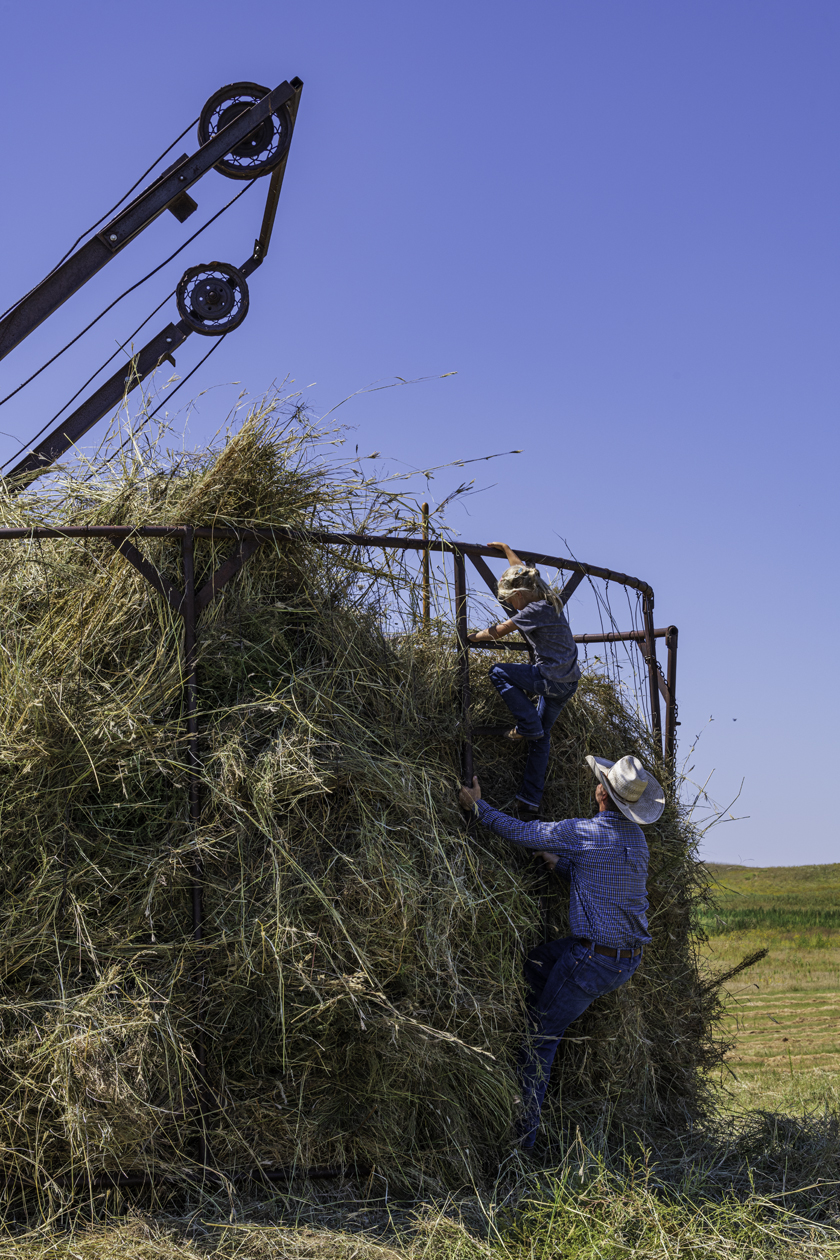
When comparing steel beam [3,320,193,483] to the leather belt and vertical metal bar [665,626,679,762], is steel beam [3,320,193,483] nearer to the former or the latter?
vertical metal bar [665,626,679,762]

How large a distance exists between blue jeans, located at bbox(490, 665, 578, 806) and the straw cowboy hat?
0.41 metres

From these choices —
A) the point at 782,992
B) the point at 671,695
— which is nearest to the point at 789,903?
the point at 782,992

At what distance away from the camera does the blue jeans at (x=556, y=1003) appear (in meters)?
6.15

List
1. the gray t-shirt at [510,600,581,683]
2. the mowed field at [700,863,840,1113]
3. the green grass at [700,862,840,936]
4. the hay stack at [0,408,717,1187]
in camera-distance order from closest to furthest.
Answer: the hay stack at [0,408,717,1187]
the gray t-shirt at [510,600,581,683]
the mowed field at [700,863,840,1113]
the green grass at [700,862,840,936]

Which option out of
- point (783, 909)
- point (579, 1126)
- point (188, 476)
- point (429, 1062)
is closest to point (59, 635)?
point (188, 476)

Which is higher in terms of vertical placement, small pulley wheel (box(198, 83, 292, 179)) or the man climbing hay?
small pulley wheel (box(198, 83, 292, 179))

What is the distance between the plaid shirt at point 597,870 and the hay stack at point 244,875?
0.30 m

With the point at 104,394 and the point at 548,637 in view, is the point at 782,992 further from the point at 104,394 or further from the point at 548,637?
the point at 104,394

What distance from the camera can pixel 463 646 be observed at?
6.76 m

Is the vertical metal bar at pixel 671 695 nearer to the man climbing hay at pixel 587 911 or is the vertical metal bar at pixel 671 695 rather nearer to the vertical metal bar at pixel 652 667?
the vertical metal bar at pixel 652 667

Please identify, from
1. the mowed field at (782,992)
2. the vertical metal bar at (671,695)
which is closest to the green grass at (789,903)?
the mowed field at (782,992)

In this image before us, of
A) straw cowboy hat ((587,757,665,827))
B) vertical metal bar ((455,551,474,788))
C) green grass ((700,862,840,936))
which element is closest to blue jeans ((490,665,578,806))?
vertical metal bar ((455,551,474,788))

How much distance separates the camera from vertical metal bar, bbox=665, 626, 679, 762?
866 cm

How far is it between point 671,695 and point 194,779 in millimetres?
4594
